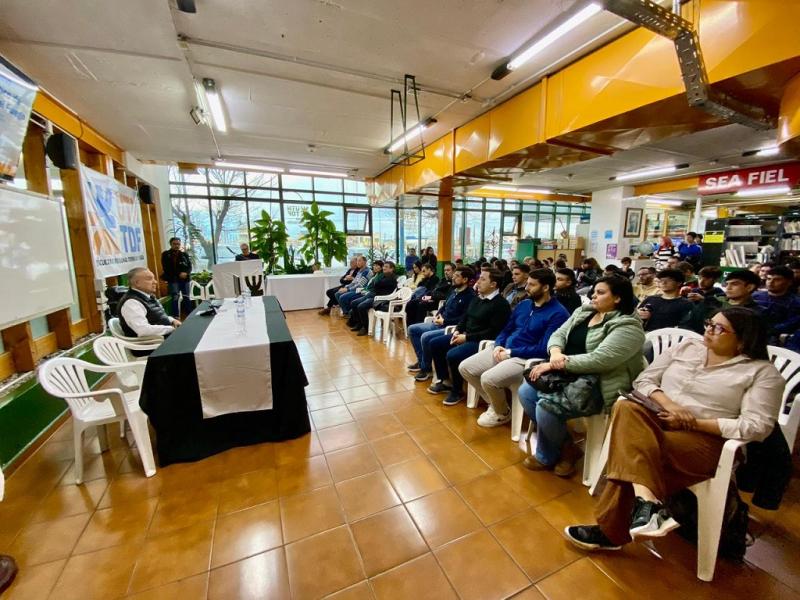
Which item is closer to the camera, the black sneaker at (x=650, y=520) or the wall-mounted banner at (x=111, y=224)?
the black sneaker at (x=650, y=520)

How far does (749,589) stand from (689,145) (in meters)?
6.28

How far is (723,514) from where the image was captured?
131cm

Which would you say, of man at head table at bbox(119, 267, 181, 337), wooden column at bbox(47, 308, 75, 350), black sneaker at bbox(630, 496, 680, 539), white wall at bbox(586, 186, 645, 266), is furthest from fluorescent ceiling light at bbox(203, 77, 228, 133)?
white wall at bbox(586, 186, 645, 266)

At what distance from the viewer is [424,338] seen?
10.8 feet

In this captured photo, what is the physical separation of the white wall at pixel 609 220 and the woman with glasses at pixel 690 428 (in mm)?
8737

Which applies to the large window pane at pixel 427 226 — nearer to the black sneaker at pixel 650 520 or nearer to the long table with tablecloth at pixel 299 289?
the long table with tablecloth at pixel 299 289

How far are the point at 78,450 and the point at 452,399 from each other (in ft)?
8.34

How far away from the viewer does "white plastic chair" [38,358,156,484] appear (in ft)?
6.16

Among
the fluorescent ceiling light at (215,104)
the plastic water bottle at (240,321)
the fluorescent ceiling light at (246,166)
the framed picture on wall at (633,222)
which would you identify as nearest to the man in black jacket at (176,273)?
the fluorescent ceiling light at (246,166)

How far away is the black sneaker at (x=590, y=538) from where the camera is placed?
147cm

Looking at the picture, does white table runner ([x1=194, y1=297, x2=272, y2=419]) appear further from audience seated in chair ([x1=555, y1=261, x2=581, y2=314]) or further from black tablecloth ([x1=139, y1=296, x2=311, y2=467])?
audience seated in chair ([x1=555, y1=261, x2=581, y2=314])

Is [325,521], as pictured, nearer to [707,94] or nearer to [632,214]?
[707,94]

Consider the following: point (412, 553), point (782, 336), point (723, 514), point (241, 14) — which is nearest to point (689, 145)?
point (782, 336)

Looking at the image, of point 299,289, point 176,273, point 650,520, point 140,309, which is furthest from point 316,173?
point 650,520
